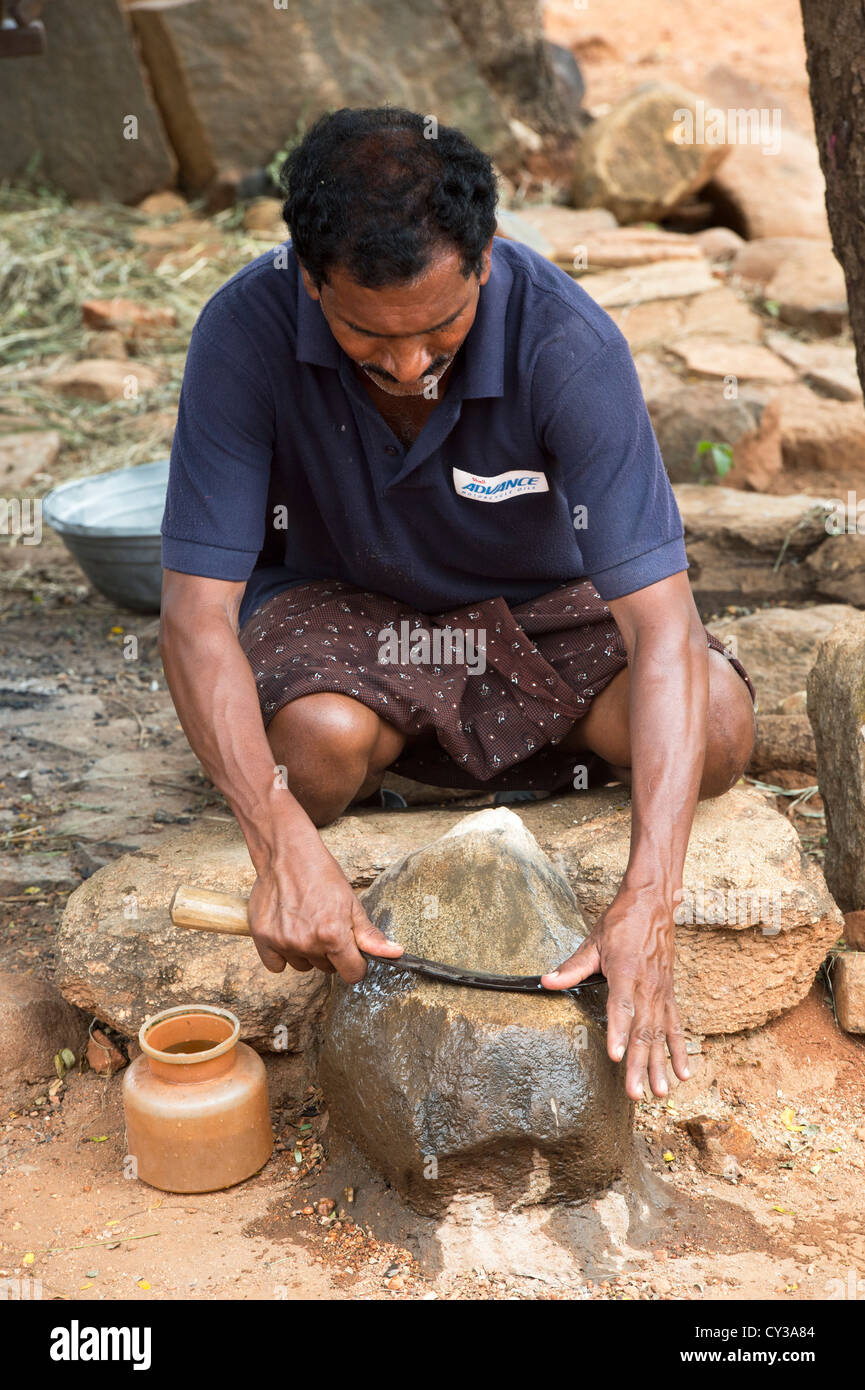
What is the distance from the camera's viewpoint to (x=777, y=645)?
361cm

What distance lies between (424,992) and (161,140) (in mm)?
6822

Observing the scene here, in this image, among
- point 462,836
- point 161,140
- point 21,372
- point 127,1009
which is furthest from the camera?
point 161,140

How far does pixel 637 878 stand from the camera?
1.99m

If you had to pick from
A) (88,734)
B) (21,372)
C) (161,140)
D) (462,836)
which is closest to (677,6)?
(161,140)

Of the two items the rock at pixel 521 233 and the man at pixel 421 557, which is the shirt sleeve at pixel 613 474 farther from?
the rock at pixel 521 233

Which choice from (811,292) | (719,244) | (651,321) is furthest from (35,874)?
(719,244)

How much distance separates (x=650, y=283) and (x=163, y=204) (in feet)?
9.59

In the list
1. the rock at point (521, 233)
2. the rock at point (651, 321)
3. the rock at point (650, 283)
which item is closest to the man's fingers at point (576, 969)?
the rock at point (651, 321)

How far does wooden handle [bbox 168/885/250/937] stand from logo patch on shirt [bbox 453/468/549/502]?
0.87m

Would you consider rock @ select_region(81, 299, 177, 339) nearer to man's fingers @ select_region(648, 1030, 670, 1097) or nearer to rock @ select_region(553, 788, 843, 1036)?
rock @ select_region(553, 788, 843, 1036)

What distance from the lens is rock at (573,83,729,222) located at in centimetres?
745

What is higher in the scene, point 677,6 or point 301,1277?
point 677,6
